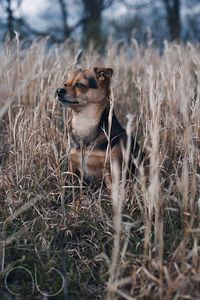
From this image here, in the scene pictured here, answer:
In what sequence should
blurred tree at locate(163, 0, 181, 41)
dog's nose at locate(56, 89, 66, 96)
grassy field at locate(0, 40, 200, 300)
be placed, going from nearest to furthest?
1. grassy field at locate(0, 40, 200, 300)
2. dog's nose at locate(56, 89, 66, 96)
3. blurred tree at locate(163, 0, 181, 41)

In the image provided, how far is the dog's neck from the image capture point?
3525mm

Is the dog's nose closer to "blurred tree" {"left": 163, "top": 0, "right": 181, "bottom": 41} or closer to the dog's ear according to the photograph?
the dog's ear

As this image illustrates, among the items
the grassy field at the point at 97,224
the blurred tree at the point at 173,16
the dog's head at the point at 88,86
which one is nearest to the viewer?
the grassy field at the point at 97,224

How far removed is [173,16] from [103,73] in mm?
13042

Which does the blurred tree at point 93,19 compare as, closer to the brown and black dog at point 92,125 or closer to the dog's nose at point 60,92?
the brown and black dog at point 92,125

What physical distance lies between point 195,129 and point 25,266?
167 cm

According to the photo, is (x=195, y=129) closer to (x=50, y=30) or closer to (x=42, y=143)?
(x=42, y=143)

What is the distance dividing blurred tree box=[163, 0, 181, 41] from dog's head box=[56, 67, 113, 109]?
1158cm

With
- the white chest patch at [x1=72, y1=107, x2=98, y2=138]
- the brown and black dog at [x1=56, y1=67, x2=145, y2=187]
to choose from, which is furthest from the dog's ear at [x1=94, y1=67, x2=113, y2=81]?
the white chest patch at [x1=72, y1=107, x2=98, y2=138]

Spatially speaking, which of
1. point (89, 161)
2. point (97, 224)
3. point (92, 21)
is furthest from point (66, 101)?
point (92, 21)

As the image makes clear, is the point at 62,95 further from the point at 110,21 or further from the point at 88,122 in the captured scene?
the point at 110,21

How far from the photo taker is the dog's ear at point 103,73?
3.48m

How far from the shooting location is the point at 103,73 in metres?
3.48

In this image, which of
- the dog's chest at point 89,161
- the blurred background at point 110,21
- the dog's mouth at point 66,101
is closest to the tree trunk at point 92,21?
the blurred background at point 110,21
